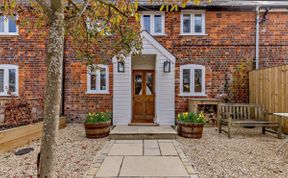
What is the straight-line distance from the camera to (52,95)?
213 centimetres

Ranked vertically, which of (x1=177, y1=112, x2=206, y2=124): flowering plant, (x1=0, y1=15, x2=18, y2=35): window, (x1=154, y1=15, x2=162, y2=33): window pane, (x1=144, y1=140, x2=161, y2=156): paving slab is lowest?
(x1=144, y1=140, x2=161, y2=156): paving slab

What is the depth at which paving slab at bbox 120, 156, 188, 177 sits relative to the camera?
11.5ft

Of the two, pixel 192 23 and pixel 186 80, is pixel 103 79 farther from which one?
pixel 192 23

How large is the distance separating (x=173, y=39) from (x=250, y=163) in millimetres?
5925

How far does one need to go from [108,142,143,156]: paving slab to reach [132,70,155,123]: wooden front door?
10.5 feet

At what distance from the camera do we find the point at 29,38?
27.5ft

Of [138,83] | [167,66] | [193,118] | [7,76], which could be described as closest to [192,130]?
[193,118]

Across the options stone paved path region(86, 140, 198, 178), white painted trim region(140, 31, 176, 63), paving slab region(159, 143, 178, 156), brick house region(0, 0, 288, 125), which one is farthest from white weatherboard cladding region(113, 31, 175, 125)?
paving slab region(159, 143, 178, 156)

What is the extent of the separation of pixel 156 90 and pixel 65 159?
4.45 metres

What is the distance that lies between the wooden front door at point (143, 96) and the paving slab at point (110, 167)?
14.0 feet

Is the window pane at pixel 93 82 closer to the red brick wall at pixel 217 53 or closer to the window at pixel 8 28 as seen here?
the red brick wall at pixel 217 53

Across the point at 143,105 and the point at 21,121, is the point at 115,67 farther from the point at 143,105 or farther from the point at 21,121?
the point at 21,121

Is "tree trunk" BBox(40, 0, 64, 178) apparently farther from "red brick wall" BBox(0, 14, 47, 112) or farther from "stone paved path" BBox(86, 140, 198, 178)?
"red brick wall" BBox(0, 14, 47, 112)

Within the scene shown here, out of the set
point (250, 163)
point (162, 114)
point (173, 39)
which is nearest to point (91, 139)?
point (162, 114)
